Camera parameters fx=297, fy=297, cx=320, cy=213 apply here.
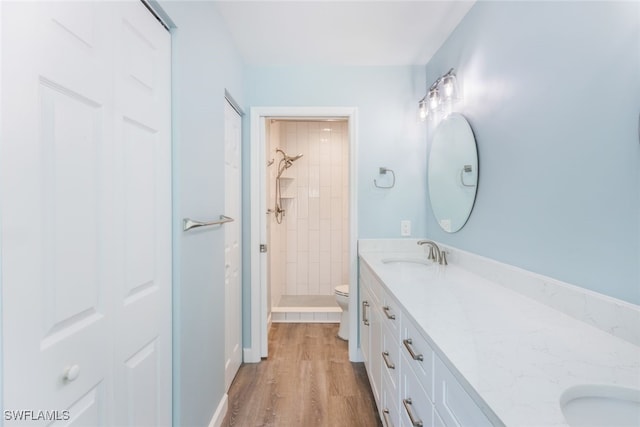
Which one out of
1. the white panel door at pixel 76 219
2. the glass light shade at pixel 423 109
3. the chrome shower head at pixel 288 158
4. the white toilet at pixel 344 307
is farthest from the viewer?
the chrome shower head at pixel 288 158

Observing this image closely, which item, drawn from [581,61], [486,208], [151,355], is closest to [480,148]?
[486,208]

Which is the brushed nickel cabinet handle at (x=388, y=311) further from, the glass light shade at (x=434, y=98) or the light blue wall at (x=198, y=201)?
the glass light shade at (x=434, y=98)

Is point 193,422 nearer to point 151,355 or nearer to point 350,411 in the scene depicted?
point 151,355

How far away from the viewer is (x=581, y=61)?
39.8 inches

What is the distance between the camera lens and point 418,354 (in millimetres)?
996

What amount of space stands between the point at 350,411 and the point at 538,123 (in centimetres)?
184

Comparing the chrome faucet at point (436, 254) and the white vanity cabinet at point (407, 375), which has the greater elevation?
the chrome faucet at point (436, 254)

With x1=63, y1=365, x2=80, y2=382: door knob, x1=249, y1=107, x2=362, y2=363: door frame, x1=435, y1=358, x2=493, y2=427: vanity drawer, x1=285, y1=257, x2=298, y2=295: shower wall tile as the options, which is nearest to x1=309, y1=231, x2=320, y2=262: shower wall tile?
x1=285, y1=257, x2=298, y2=295: shower wall tile

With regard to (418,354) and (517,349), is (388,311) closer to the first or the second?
(418,354)

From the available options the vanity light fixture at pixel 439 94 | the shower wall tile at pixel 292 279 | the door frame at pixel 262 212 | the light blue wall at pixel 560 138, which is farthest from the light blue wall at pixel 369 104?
the shower wall tile at pixel 292 279

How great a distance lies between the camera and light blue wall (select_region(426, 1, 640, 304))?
0.88 metres

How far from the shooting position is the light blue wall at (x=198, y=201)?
4.05ft

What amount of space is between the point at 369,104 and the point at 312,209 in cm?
180

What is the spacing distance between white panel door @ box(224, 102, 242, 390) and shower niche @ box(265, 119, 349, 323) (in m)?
1.39
